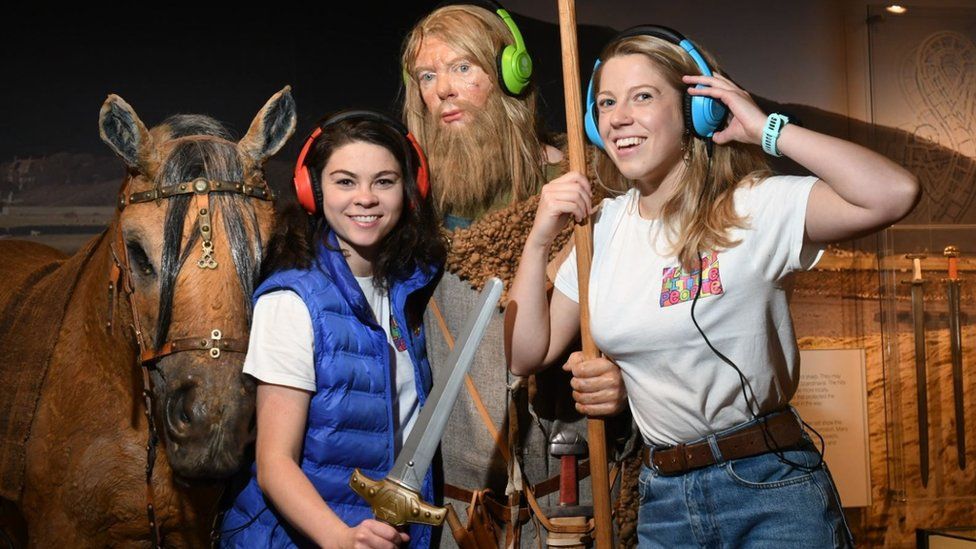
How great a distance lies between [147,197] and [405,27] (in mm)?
1969

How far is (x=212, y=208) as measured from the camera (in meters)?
2.60

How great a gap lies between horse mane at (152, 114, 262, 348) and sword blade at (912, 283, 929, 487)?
2990 mm

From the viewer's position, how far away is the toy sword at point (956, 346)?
4.12 metres

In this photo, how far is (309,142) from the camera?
265 centimetres

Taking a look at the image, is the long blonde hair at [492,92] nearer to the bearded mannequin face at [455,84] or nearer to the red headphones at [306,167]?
the bearded mannequin face at [455,84]

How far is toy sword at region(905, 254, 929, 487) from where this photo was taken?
4098 mm

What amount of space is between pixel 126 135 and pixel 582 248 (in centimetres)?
137

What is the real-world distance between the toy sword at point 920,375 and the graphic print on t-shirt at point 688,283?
238 centimetres

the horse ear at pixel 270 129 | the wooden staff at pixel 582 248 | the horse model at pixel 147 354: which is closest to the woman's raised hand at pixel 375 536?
the horse model at pixel 147 354

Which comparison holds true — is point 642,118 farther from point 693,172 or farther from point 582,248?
point 582,248

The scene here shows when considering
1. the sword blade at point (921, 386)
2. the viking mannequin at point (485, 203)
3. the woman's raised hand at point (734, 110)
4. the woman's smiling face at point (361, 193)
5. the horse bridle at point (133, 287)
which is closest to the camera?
the woman's raised hand at point (734, 110)

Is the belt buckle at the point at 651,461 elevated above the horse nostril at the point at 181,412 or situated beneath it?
situated beneath

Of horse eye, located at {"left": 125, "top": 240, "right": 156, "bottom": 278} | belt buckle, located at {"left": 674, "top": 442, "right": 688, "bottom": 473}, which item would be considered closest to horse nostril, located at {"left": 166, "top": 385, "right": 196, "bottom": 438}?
horse eye, located at {"left": 125, "top": 240, "right": 156, "bottom": 278}

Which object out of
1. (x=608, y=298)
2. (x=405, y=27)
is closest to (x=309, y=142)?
(x=608, y=298)
